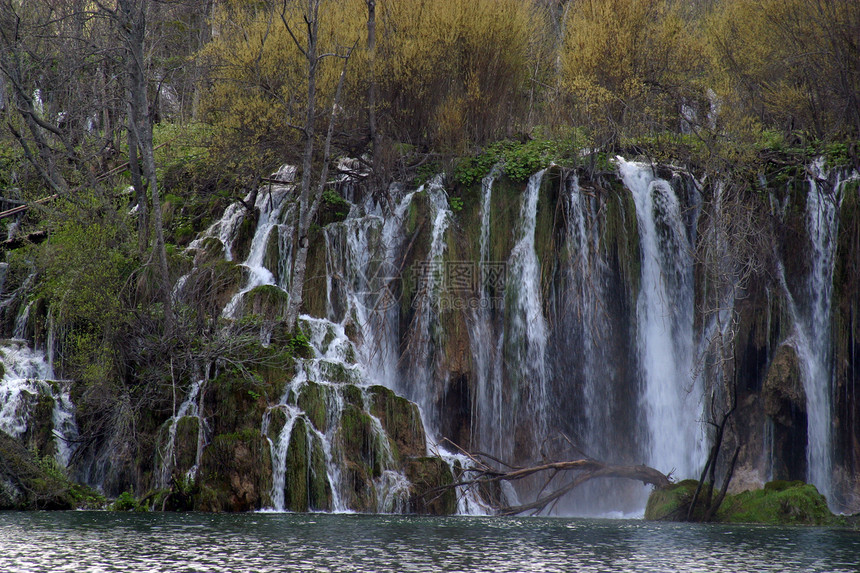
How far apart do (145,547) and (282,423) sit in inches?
199

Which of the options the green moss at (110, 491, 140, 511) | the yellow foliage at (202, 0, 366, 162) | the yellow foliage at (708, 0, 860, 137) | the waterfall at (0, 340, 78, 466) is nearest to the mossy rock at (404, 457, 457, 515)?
the green moss at (110, 491, 140, 511)

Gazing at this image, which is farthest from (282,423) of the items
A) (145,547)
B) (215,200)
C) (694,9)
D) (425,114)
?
(694,9)

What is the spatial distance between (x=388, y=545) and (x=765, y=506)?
7224 millimetres

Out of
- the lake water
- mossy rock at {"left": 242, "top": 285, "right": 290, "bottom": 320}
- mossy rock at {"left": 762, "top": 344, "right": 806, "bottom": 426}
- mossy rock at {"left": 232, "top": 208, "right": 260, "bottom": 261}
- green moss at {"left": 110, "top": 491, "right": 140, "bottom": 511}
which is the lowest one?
the lake water

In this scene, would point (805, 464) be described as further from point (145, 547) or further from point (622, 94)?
point (145, 547)

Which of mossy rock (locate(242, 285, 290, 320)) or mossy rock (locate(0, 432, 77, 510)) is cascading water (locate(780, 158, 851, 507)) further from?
mossy rock (locate(0, 432, 77, 510))

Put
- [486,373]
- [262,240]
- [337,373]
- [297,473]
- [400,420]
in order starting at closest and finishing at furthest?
[297,473] < [400,420] < [337,373] < [486,373] < [262,240]

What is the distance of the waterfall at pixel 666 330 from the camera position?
15672 mm

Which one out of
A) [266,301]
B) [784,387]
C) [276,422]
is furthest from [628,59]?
[276,422]

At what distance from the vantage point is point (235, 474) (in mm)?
12406

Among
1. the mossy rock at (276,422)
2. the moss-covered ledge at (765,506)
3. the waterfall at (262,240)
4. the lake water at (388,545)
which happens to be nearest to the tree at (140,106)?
the waterfall at (262,240)

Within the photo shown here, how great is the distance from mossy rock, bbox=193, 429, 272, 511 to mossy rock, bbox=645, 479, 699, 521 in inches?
256

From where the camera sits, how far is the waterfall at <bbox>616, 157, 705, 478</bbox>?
15.7 meters

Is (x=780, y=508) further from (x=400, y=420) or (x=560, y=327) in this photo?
(x=400, y=420)
